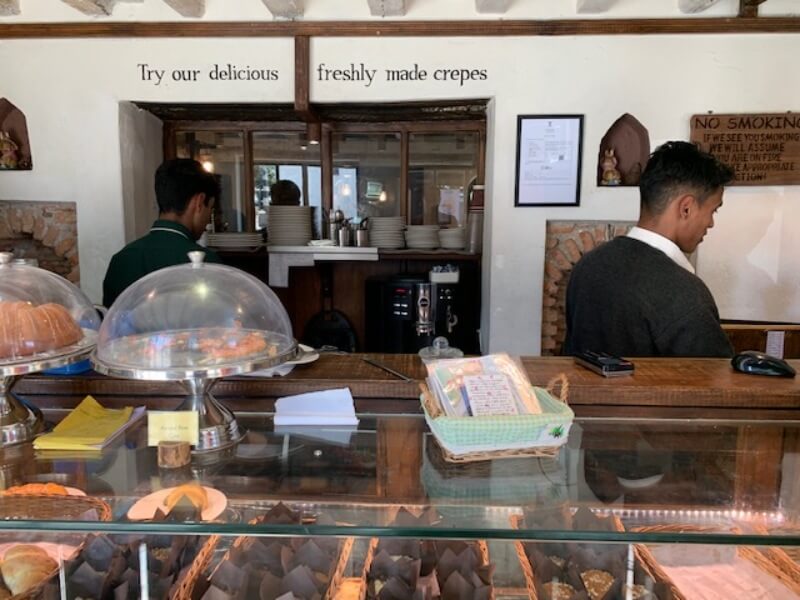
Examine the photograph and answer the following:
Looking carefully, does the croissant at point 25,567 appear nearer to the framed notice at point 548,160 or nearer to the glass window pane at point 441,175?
the framed notice at point 548,160

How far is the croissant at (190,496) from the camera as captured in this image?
36.3 inches

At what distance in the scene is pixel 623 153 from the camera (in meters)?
3.06

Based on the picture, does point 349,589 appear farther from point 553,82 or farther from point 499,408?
point 553,82

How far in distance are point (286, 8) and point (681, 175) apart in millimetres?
2130

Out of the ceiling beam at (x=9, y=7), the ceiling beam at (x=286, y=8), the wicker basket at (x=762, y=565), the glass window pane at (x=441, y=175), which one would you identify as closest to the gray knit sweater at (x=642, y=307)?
the wicker basket at (x=762, y=565)

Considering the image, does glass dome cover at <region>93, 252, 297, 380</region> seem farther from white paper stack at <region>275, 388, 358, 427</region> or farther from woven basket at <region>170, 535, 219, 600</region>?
woven basket at <region>170, 535, 219, 600</region>

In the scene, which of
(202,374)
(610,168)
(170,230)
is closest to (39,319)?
(202,374)

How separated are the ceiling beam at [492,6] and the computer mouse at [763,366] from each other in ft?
7.11

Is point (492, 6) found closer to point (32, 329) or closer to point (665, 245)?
point (665, 245)

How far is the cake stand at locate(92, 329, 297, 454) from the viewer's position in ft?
3.34

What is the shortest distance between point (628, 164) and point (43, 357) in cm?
283

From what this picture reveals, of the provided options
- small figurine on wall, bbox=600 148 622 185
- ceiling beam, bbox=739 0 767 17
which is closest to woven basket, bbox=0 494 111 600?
small figurine on wall, bbox=600 148 622 185

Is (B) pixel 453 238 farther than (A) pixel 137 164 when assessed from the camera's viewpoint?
Yes

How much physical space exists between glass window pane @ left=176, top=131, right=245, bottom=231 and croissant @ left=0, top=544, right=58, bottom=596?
301 cm
